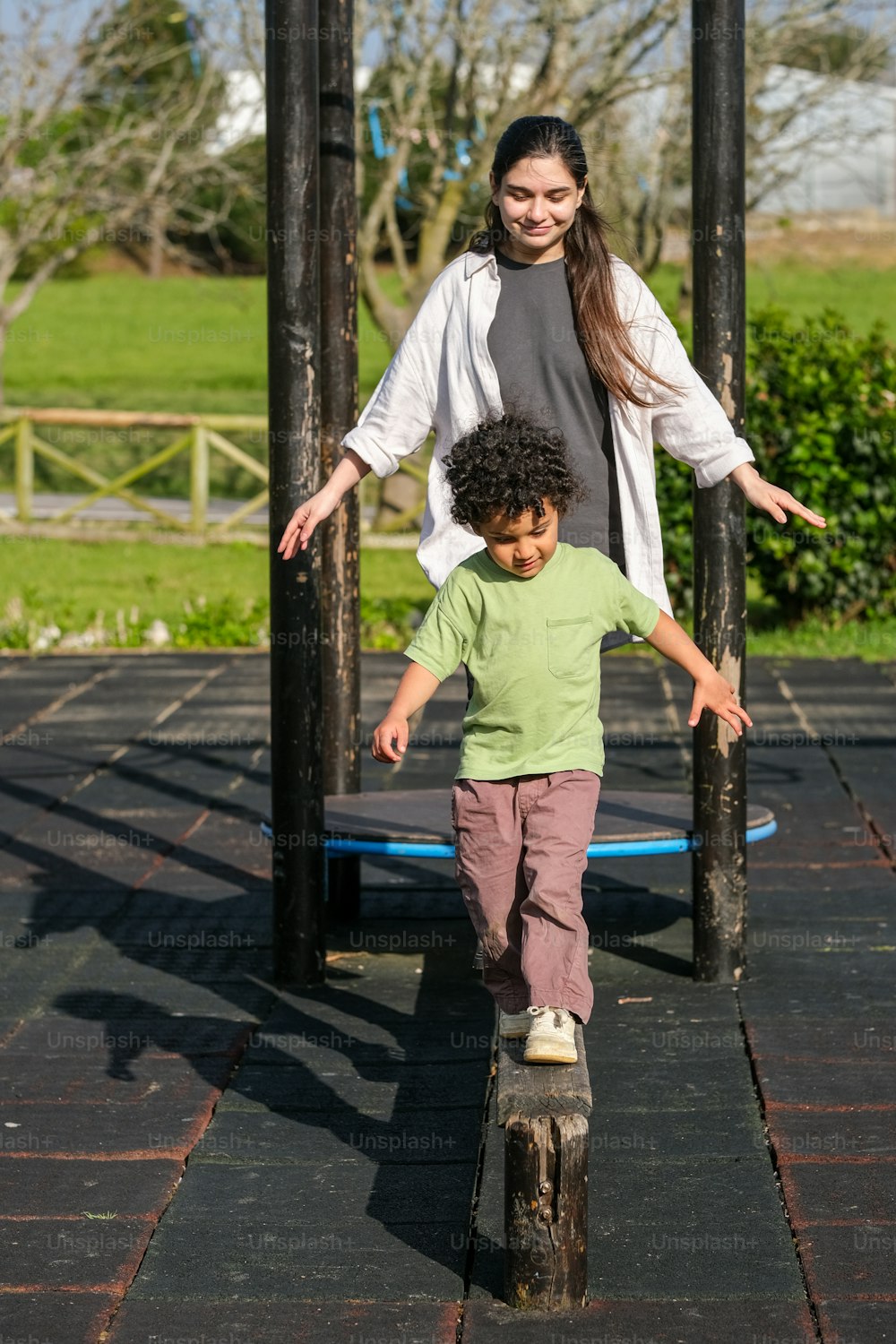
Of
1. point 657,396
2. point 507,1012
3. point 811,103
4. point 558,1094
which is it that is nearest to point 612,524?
point 657,396

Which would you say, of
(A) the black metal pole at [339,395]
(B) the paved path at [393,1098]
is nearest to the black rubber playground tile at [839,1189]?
(B) the paved path at [393,1098]

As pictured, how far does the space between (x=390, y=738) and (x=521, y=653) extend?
1.08ft

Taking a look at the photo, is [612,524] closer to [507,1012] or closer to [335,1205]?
[507,1012]

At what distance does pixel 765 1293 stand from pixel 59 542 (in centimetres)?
1428

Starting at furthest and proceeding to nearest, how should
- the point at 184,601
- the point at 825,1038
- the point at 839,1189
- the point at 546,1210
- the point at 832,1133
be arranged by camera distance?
the point at 184,601, the point at 825,1038, the point at 832,1133, the point at 839,1189, the point at 546,1210

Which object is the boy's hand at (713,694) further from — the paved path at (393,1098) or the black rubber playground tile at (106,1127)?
the black rubber playground tile at (106,1127)

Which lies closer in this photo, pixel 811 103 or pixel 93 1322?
pixel 93 1322

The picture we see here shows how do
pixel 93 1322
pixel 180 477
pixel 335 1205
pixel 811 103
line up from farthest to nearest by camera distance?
pixel 180 477, pixel 811 103, pixel 335 1205, pixel 93 1322

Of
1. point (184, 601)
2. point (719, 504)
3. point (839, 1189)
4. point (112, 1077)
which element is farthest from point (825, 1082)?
point (184, 601)

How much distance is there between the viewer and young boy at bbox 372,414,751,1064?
3.31 m

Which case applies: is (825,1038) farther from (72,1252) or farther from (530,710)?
(72,1252)

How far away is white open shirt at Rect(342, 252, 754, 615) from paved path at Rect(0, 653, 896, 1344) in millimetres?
1115

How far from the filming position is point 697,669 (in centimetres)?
342

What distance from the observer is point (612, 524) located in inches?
159
